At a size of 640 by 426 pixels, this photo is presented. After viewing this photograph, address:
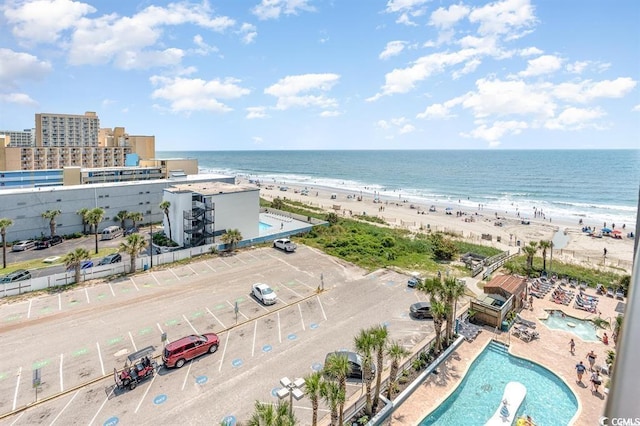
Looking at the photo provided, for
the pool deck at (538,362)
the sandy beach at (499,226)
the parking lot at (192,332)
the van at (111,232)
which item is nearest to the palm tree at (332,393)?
the parking lot at (192,332)

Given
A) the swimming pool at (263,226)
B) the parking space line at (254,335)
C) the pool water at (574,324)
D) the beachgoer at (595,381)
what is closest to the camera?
the beachgoer at (595,381)

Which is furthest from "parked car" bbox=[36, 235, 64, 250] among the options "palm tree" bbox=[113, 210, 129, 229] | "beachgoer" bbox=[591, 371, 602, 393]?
"beachgoer" bbox=[591, 371, 602, 393]

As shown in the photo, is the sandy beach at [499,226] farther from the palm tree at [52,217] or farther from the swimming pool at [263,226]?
the palm tree at [52,217]

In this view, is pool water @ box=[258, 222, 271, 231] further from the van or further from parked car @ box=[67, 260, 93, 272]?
parked car @ box=[67, 260, 93, 272]

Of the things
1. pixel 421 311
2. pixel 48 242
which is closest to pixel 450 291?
pixel 421 311

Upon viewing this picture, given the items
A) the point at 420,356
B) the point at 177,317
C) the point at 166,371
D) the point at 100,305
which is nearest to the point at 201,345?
the point at 166,371

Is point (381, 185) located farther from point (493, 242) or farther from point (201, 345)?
point (201, 345)
